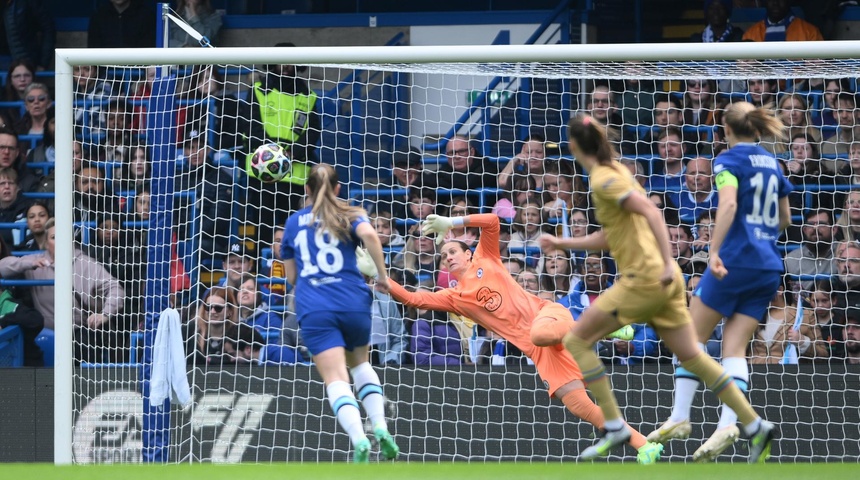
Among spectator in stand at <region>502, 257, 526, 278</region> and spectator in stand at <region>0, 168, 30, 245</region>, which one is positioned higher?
spectator in stand at <region>0, 168, 30, 245</region>

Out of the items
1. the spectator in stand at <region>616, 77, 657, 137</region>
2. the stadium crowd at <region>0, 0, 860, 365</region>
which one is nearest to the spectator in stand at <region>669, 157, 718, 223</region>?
the stadium crowd at <region>0, 0, 860, 365</region>

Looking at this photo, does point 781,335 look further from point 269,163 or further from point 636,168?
point 269,163

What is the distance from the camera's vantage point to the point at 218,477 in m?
5.26

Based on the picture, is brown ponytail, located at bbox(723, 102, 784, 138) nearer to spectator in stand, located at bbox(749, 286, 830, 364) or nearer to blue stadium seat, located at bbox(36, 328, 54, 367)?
spectator in stand, located at bbox(749, 286, 830, 364)

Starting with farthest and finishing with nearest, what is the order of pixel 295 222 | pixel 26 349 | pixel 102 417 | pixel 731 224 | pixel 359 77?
pixel 359 77 < pixel 26 349 < pixel 102 417 < pixel 295 222 < pixel 731 224

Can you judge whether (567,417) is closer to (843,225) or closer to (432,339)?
(432,339)

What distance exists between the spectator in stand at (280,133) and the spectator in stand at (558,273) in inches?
78.4

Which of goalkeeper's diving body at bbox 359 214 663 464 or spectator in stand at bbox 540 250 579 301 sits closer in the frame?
goalkeeper's diving body at bbox 359 214 663 464

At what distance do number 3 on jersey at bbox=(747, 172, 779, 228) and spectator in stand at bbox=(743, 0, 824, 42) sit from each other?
17.5 ft

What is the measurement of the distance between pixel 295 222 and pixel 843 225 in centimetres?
438

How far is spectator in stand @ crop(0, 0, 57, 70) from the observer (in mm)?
12367

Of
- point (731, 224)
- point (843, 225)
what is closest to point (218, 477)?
point (731, 224)

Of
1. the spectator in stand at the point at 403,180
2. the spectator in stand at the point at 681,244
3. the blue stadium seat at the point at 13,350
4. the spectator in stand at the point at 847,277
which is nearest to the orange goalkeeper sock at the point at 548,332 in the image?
the spectator in stand at the point at 681,244

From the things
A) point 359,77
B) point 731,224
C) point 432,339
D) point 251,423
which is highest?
point 359,77
